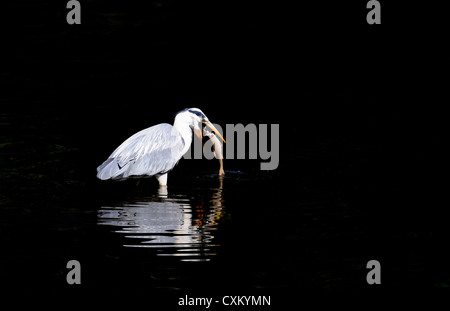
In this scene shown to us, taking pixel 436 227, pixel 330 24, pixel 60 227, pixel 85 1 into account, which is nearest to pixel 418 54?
pixel 330 24

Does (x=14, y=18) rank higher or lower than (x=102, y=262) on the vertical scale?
higher

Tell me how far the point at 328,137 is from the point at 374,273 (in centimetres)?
628

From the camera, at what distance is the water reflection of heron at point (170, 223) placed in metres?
12.5

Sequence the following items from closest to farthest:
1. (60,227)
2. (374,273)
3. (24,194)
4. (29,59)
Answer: (374,273) → (60,227) → (24,194) → (29,59)

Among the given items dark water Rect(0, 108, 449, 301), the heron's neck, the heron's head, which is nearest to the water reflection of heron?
dark water Rect(0, 108, 449, 301)

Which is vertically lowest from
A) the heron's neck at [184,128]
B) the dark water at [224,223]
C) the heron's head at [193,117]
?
the dark water at [224,223]

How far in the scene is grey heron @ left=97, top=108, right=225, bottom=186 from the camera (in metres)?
15.3

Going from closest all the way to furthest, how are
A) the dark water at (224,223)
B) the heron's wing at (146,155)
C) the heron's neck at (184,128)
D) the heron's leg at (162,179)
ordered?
1. the dark water at (224,223)
2. the heron's wing at (146,155)
3. the heron's leg at (162,179)
4. the heron's neck at (184,128)

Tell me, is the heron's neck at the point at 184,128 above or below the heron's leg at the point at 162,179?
above

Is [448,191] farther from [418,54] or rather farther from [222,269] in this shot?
[418,54]

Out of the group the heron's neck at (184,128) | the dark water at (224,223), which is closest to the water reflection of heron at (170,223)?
the dark water at (224,223)

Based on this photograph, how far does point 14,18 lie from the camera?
979 inches

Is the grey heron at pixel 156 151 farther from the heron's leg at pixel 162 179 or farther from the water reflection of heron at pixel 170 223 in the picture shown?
the water reflection of heron at pixel 170 223

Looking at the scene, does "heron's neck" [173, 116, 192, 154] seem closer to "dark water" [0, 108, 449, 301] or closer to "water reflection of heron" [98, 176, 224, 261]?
"dark water" [0, 108, 449, 301]
